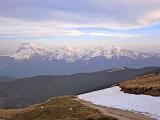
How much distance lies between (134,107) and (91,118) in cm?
1283

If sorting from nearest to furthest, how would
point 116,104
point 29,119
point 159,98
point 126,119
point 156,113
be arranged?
point 126,119, point 156,113, point 29,119, point 159,98, point 116,104

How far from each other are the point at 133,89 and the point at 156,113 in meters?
28.5

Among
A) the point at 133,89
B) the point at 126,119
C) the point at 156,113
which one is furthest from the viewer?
the point at 133,89

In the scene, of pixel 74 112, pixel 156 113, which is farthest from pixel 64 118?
pixel 156 113

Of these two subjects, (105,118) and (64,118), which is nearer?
(105,118)

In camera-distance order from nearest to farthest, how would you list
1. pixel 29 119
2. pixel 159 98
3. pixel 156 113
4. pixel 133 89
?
1. pixel 156 113
2. pixel 29 119
3. pixel 159 98
4. pixel 133 89

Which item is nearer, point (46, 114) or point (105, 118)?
point (105, 118)

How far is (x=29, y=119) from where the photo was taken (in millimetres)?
51406

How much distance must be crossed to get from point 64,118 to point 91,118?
5.49 m

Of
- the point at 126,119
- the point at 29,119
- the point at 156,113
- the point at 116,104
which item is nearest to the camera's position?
the point at 126,119

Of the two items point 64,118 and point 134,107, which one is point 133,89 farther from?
point 64,118

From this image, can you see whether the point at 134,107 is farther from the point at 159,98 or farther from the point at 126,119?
the point at 126,119

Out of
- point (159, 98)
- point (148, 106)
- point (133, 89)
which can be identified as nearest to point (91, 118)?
point (148, 106)

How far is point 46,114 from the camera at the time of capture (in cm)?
5319
